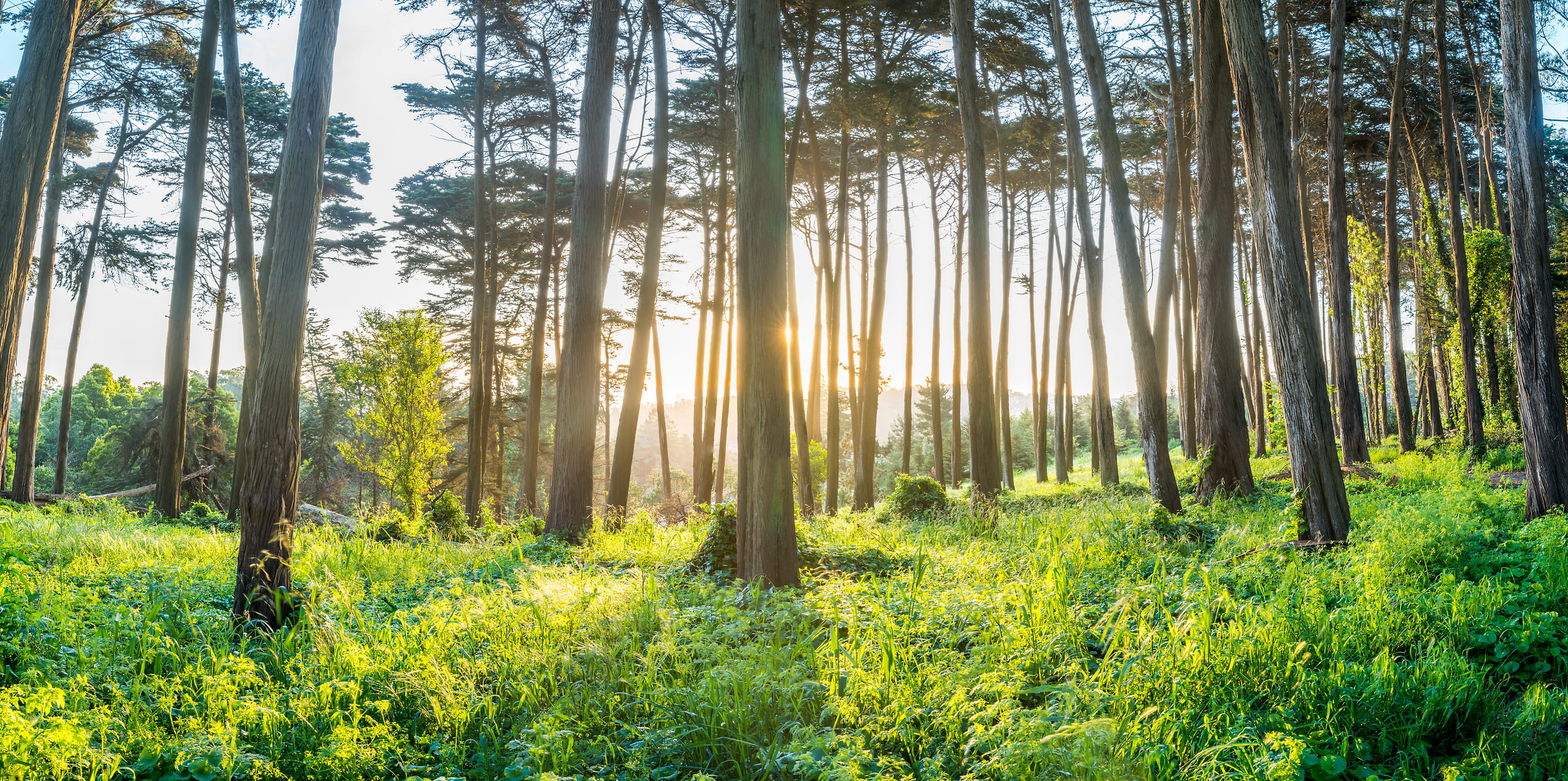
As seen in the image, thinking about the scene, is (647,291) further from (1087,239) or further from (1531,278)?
(1531,278)

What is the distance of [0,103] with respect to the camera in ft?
42.9

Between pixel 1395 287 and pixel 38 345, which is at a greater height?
pixel 1395 287

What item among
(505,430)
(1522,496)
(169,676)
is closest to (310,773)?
(169,676)

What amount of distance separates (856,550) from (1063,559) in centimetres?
179

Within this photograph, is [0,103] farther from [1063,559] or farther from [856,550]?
[1063,559]

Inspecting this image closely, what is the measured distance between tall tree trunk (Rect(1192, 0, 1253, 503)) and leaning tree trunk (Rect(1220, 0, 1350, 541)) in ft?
10.3

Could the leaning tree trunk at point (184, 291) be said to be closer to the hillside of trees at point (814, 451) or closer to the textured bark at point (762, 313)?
the hillside of trees at point (814, 451)

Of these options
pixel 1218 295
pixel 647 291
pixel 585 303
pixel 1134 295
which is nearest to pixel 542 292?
pixel 647 291

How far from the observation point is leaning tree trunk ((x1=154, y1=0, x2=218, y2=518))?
10.8 meters

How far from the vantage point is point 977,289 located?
31.6 ft

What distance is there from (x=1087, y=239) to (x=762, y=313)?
8.25m

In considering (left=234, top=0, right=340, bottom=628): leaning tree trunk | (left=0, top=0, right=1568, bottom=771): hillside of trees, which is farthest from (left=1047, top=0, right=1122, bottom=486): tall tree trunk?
(left=234, top=0, right=340, bottom=628): leaning tree trunk

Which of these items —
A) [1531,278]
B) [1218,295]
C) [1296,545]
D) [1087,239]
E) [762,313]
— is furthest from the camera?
[1087,239]

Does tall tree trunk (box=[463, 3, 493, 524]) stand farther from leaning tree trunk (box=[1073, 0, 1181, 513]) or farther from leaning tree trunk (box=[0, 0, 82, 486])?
leaning tree trunk (box=[1073, 0, 1181, 513])
